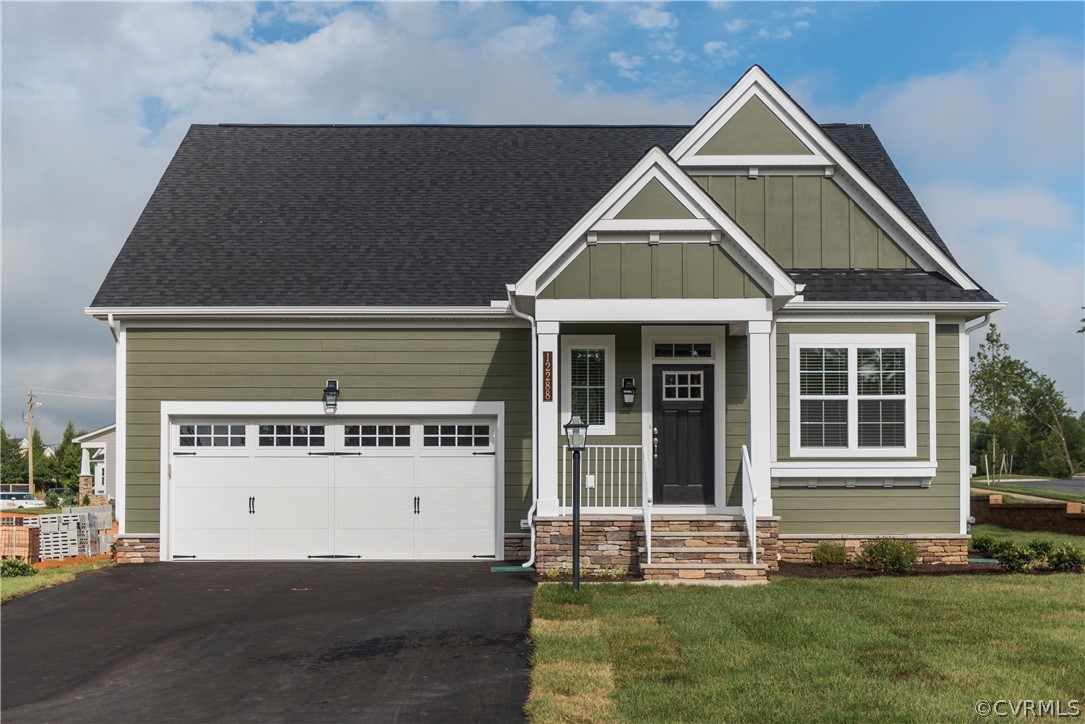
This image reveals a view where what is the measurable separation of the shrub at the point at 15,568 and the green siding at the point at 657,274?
8.23 m

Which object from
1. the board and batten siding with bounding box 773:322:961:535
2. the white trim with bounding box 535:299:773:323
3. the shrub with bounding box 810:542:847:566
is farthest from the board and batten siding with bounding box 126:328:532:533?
the shrub with bounding box 810:542:847:566

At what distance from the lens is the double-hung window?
45.3ft

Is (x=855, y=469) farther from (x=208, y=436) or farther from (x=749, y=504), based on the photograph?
(x=208, y=436)

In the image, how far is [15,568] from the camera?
13445 mm

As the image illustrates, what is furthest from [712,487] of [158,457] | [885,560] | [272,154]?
[272,154]

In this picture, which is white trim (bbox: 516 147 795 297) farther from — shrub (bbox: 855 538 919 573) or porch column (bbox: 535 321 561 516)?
shrub (bbox: 855 538 919 573)

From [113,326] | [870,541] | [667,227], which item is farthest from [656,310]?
[113,326]

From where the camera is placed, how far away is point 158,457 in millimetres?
14492

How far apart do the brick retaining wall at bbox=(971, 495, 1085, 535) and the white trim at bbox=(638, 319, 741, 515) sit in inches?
368

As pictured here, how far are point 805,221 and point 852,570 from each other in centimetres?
512

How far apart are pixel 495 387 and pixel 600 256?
9.83ft

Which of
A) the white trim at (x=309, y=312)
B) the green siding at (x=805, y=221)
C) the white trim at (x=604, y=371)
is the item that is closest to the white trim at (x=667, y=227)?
the white trim at (x=604, y=371)

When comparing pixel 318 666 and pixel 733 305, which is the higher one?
pixel 733 305

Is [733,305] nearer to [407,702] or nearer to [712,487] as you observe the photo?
[712,487]
